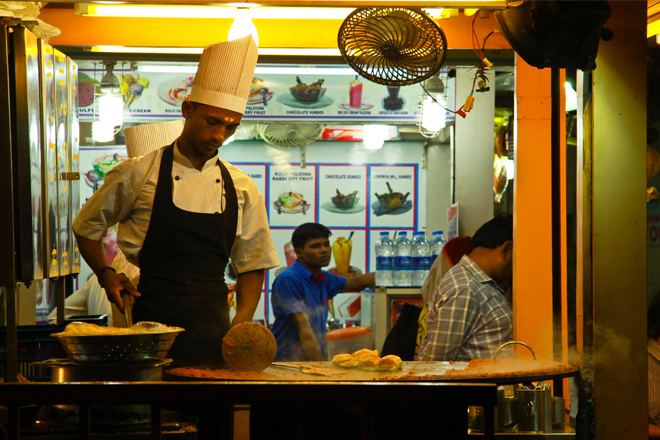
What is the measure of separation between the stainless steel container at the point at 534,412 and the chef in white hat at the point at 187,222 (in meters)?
1.15

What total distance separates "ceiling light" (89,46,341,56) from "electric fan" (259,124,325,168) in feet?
6.94

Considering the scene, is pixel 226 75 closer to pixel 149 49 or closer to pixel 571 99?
pixel 149 49

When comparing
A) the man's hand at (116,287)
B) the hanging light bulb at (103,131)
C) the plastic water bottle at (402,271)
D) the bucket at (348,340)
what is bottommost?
the bucket at (348,340)

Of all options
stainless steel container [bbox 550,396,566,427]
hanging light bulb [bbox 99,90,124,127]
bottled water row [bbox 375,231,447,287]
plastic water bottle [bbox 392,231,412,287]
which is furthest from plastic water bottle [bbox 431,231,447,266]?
stainless steel container [bbox 550,396,566,427]

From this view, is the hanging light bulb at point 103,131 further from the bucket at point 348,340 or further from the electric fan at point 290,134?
the bucket at point 348,340

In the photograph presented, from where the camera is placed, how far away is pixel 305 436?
224 cm

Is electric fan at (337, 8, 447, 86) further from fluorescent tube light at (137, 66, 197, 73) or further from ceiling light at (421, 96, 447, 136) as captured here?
fluorescent tube light at (137, 66, 197, 73)

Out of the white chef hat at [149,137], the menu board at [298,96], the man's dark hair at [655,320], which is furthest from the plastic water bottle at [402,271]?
the white chef hat at [149,137]

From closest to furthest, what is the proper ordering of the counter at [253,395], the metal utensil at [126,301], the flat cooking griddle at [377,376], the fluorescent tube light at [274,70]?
1. the counter at [253,395]
2. the flat cooking griddle at [377,376]
3. the metal utensil at [126,301]
4. the fluorescent tube light at [274,70]

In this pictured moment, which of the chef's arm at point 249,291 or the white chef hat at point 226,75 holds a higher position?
the white chef hat at point 226,75

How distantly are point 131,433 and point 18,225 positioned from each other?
3.42ft

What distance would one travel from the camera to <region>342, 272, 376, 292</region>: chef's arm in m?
5.33

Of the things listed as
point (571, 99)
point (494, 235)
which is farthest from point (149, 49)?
point (571, 99)

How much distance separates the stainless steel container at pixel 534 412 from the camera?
2434 mm
